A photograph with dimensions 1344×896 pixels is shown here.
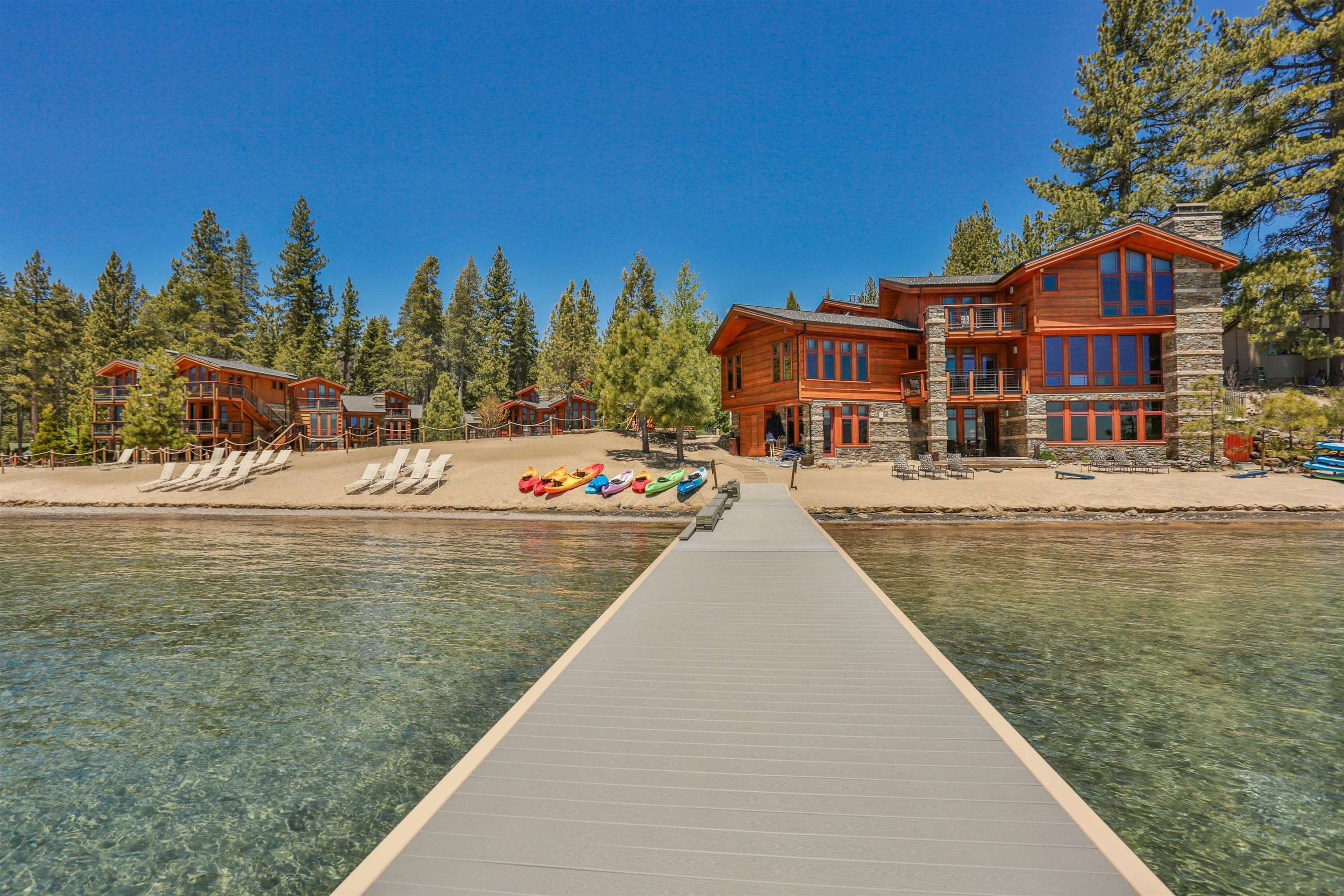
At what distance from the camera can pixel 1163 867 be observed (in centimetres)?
381

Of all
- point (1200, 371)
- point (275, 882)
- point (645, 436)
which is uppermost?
point (1200, 371)

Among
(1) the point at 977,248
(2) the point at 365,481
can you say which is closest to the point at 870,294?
(1) the point at 977,248

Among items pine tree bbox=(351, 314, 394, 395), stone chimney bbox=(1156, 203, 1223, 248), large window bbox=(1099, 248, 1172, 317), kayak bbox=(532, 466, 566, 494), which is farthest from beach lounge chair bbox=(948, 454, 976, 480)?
pine tree bbox=(351, 314, 394, 395)

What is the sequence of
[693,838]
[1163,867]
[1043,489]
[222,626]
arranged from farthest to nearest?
[1043,489], [222,626], [1163,867], [693,838]

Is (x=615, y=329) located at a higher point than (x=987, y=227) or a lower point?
lower

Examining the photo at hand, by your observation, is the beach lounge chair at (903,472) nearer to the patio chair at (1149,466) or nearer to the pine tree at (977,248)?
the patio chair at (1149,466)

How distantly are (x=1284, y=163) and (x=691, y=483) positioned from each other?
33.3 metres

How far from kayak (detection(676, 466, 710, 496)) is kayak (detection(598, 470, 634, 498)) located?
2.09 metres

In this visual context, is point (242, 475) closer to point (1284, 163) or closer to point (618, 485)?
point (618, 485)

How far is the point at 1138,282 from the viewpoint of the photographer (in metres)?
29.5

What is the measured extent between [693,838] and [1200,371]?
35701 mm

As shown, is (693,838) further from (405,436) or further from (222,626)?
(405,436)

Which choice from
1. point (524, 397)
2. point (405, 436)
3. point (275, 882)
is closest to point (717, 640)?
point (275, 882)

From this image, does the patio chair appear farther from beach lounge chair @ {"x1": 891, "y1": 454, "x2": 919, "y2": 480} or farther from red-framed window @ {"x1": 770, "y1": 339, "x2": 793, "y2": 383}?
red-framed window @ {"x1": 770, "y1": 339, "x2": 793, "y2": 383}
